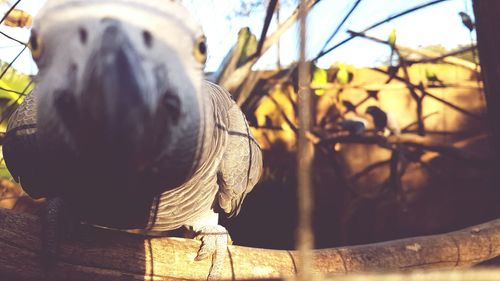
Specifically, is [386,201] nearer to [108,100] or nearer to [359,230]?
[359,230]

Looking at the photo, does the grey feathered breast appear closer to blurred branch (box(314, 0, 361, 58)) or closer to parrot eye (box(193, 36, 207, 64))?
parrot eye (box(193, 36, 207, 64))

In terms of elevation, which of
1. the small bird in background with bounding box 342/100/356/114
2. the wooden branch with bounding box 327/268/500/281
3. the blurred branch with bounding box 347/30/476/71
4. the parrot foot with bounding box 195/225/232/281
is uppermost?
the blurred branch with bounding box 347/30/476/71

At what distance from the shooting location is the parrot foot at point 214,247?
43.9 inches

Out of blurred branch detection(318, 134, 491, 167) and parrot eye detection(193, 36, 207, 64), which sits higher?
parrot eye detection(193, 36, 207, 64)

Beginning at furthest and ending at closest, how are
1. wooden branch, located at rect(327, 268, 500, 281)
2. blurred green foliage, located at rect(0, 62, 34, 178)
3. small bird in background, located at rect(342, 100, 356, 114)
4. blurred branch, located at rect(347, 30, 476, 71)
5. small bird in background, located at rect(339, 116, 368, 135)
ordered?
small bird in background, located at rect(342, 100, 356, 114) < small bird in background, located at rect(339, 116, 368, 135) < blurred branch, located at rect(347, 30, 476, 71) < blurred green foliage, located at rect(0, 62, 34, 178) < wooden branch, located at rect(327, 268, 500, 281)

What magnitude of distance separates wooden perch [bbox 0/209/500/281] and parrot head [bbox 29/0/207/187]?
0.50m

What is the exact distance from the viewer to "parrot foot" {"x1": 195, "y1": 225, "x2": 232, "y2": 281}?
111cm

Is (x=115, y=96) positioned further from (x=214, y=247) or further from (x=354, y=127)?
(x=354, y=127)

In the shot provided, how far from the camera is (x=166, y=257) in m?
1.08

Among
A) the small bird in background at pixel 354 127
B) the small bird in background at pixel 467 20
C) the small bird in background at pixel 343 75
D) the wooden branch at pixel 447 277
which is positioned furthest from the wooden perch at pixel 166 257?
the small bird in background at pixel 343 75

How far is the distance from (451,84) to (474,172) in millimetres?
768

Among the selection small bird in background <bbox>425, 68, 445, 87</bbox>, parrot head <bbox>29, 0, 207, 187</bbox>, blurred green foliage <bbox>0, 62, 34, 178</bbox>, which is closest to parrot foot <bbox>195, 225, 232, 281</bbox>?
parrot head <bbox>29, 0, 207, 187</bbox>

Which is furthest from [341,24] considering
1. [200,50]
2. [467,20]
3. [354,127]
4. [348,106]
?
[348,106]

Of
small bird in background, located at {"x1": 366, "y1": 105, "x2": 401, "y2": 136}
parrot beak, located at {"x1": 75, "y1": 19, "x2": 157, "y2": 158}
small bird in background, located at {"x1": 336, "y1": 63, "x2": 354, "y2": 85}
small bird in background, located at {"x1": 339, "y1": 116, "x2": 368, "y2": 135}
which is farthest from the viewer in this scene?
small bird in background, located at {"x1": 336, "y1": 63, "x2": 354, "y2": 85}
